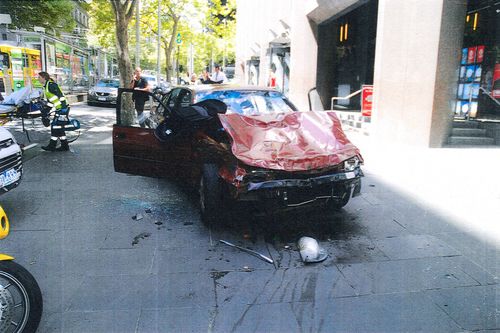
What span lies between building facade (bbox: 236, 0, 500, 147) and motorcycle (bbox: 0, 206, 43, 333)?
957cm

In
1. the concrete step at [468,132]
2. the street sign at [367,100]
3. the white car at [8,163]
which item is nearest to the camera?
the white car at [8,163]

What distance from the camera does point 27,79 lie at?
20.6 meters

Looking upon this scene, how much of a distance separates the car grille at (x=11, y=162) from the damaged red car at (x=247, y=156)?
1220 millimetres

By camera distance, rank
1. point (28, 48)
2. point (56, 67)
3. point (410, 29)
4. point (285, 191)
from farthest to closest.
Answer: point (56, 67)
point (28, 48)
point (410, 29)
point (285, 191)

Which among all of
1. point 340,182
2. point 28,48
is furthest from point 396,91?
point 28,48

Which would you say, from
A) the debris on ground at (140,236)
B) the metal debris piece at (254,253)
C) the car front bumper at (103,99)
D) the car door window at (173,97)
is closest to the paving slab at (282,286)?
the metal debris piece at (254,253)

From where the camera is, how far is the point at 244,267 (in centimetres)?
413

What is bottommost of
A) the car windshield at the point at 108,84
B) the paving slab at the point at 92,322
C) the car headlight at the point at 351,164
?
the paving slab at the point at 92,322

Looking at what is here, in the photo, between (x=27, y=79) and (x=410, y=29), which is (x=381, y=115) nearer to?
(x=410, y=29)

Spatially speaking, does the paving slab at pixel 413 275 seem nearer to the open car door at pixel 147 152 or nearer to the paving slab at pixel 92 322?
the paving slab at pixel 92 322

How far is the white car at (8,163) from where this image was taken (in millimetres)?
5105

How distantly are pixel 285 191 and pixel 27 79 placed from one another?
20.0m

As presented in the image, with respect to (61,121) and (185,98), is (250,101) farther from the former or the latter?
(61,121)

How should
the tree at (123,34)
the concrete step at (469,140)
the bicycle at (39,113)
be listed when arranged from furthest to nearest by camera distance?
the tree at (123,34) → the concrete step at (469,140) → the bicycle at (39,113)
